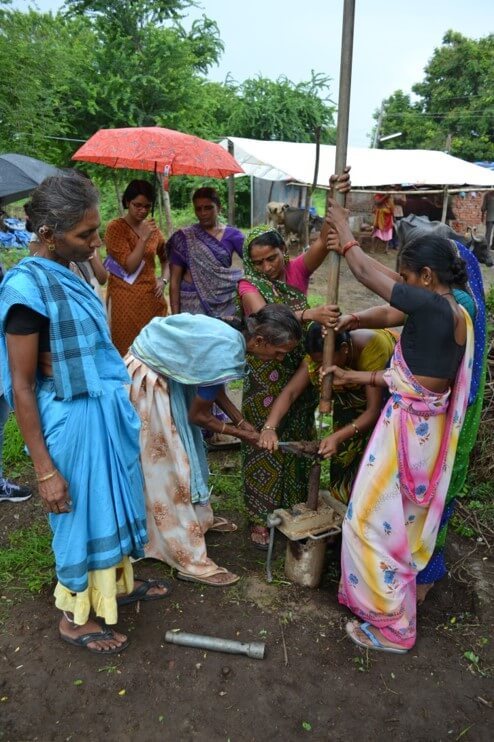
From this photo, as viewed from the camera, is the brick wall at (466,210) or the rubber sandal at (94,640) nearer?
the rubber sandal at (94,640)

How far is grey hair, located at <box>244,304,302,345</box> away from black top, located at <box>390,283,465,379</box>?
514 mm

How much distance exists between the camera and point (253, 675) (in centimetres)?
222

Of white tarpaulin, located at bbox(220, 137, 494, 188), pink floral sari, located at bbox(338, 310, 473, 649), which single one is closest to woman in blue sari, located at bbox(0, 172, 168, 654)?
pink floral sari, located at bbox(338, 310, 473, 649)

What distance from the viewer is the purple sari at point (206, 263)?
3969 millimetres

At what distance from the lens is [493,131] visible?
22219 mm

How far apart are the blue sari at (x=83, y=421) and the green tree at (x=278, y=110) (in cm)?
1672

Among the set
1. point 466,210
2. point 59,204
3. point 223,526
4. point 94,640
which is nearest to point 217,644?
point 94,640

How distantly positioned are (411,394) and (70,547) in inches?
58.3

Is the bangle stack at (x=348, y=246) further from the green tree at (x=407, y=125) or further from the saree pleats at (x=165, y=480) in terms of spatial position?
the green tree at (x=407, y=125)

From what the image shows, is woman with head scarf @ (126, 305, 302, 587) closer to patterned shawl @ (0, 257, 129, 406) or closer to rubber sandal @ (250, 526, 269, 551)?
rubber sandal @ (250, 526, 269, 551)

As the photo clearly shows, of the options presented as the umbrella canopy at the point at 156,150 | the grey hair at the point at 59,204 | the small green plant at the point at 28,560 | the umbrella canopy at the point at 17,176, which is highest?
the umbrella canopy at the point at 156,150

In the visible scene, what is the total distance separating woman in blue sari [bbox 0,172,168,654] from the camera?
186 cm

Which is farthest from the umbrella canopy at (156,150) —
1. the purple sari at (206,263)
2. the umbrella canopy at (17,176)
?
the purple sari at (206,263)

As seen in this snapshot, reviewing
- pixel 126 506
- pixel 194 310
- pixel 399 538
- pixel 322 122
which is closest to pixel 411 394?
pixel 399 538
